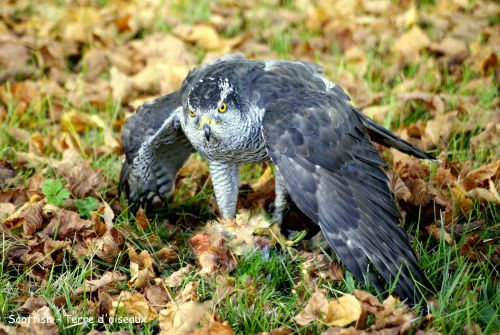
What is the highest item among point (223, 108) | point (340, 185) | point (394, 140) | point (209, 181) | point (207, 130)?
A: point (223, 108)

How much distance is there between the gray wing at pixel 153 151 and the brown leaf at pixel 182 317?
1.64 metres

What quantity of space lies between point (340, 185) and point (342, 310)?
83cm

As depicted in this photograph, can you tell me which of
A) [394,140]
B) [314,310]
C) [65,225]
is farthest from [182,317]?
[394,140]

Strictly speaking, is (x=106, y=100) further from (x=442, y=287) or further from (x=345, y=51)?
(x=442, y=287)

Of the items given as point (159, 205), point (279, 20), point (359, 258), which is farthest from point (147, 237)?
point (279, 20)

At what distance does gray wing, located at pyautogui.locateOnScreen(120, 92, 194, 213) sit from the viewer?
5.02m

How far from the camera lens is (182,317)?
3.72 meters

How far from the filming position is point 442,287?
4.00m

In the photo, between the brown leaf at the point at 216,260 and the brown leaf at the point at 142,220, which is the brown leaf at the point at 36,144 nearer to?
the brown leaf at the point at 142,220

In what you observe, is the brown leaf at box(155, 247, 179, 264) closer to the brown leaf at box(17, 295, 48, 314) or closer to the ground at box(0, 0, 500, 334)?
the ground at box(0, 0, 500, 334)

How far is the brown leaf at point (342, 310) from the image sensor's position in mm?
3658

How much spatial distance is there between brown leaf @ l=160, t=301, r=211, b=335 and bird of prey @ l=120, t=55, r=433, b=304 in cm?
89

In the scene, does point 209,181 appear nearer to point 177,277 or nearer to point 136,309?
point 177,277

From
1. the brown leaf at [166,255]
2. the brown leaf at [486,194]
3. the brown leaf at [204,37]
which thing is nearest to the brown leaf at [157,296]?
the brown leaf at [166,255]
